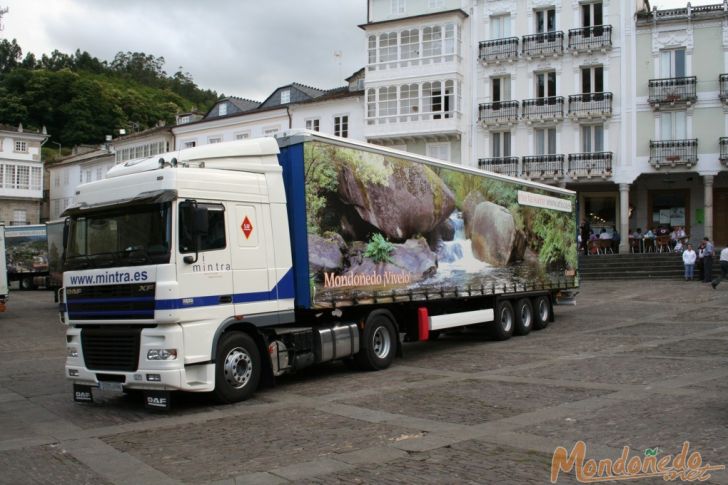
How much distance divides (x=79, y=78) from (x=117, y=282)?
9855 centimetres

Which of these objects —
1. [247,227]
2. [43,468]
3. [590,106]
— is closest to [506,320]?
[247,227]

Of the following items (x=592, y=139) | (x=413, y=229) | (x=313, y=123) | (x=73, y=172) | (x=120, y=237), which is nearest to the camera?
(x=120, y=237)

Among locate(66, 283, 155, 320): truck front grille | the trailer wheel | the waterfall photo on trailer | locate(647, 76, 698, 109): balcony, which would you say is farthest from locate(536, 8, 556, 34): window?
locate(66, 283, 155, 320): truck front grille

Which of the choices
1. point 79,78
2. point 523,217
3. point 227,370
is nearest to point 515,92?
point 523,217

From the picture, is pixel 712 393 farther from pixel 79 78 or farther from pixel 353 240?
pixel 79 78

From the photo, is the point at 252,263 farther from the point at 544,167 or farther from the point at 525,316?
the point at 544,167

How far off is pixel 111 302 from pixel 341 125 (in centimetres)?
3761

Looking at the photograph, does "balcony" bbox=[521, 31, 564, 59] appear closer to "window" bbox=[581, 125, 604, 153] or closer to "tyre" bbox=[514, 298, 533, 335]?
"window" bbox=[581, 125, 604, 153]

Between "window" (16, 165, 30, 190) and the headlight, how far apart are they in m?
73.1

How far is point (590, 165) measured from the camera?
3928 centimetres

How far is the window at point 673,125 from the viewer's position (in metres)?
37.8

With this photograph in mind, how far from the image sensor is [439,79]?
41.8 m

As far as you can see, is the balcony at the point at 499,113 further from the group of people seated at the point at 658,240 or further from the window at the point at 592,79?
the group of people seated at the point at 658,240

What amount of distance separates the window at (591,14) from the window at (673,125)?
6.60 m
